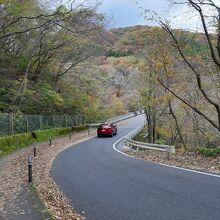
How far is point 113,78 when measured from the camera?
117 meters

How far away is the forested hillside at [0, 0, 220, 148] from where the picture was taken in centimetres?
2567

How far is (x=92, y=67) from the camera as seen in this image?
55.6m

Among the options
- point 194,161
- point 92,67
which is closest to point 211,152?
point 194,161

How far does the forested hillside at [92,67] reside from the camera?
2567 centimetres

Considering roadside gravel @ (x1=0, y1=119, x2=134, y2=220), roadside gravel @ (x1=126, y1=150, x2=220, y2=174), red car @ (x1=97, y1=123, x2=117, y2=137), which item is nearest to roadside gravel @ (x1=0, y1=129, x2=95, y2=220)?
roadside gravel @ (x1=0, y1=119, x2=134, y2=220)

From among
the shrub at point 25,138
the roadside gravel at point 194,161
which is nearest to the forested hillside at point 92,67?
the roadside gravel at point 194,161

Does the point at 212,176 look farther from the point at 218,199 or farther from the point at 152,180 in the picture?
the point at 218,199

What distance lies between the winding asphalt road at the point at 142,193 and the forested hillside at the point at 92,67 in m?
6.42

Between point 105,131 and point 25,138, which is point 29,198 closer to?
point 25,138

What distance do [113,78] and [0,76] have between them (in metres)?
78.3

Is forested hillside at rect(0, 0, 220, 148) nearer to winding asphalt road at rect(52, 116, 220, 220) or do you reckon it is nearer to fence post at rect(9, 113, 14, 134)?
fence post at rect(9, 113, 14, 134)


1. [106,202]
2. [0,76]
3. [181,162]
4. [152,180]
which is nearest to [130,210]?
[106,202]

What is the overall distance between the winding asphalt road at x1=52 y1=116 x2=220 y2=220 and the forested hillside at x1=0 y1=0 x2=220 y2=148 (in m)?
6.42

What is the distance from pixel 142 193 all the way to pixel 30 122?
28.9 m
